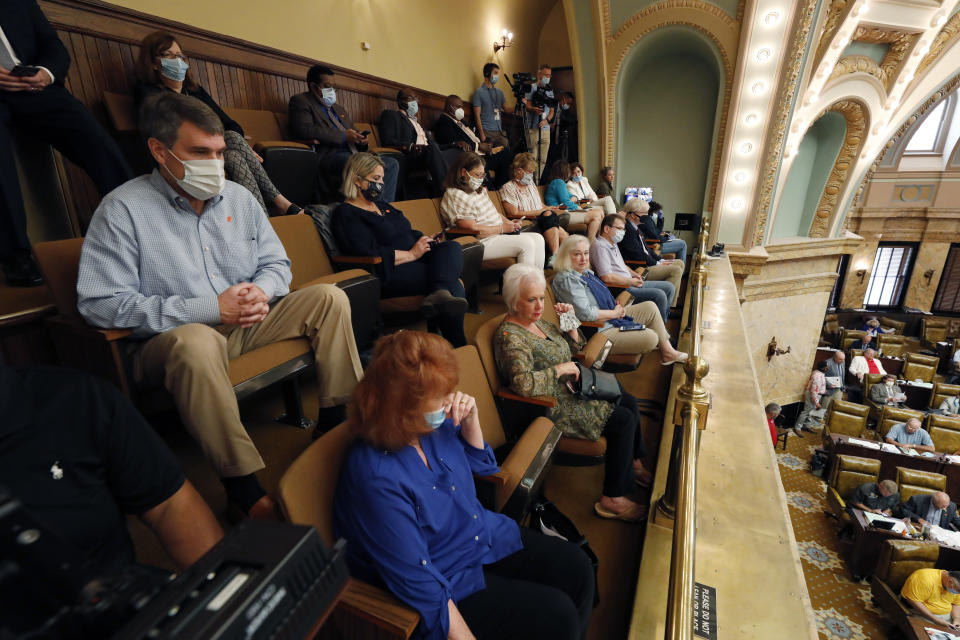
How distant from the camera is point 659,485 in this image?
1.80 meters

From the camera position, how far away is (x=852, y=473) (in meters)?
5.43

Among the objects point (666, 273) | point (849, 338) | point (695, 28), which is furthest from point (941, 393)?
point (666, 273)

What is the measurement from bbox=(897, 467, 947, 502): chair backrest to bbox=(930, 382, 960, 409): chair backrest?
137 inches

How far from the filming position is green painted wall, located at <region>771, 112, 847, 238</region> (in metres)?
7.86

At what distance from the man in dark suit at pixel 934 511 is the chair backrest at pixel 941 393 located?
4.02m

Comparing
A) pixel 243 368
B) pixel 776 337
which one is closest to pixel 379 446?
pixel 243 368

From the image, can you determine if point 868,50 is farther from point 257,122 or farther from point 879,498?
point 257,122

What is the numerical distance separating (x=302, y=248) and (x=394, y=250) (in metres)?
0.42

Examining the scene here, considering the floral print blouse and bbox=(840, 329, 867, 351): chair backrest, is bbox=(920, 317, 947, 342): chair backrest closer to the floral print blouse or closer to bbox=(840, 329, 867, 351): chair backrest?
bbox=(840, 329, 867, 351): chair backrest

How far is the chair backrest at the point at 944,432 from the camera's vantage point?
6.43m

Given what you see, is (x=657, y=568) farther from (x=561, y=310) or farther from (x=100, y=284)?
(x=100, y=284)

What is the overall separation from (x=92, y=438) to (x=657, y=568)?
147 cm

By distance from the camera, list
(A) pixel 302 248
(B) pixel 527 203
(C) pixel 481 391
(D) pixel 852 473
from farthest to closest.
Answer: (D) pixel 852 473, (B) pixel 527 203, (A) pixel 302 248, (C) pixel 481 391

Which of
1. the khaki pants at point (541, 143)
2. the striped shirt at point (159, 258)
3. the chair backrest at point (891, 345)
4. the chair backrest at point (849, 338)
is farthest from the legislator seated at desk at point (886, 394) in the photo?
the striped shirt at point (159, 258)
